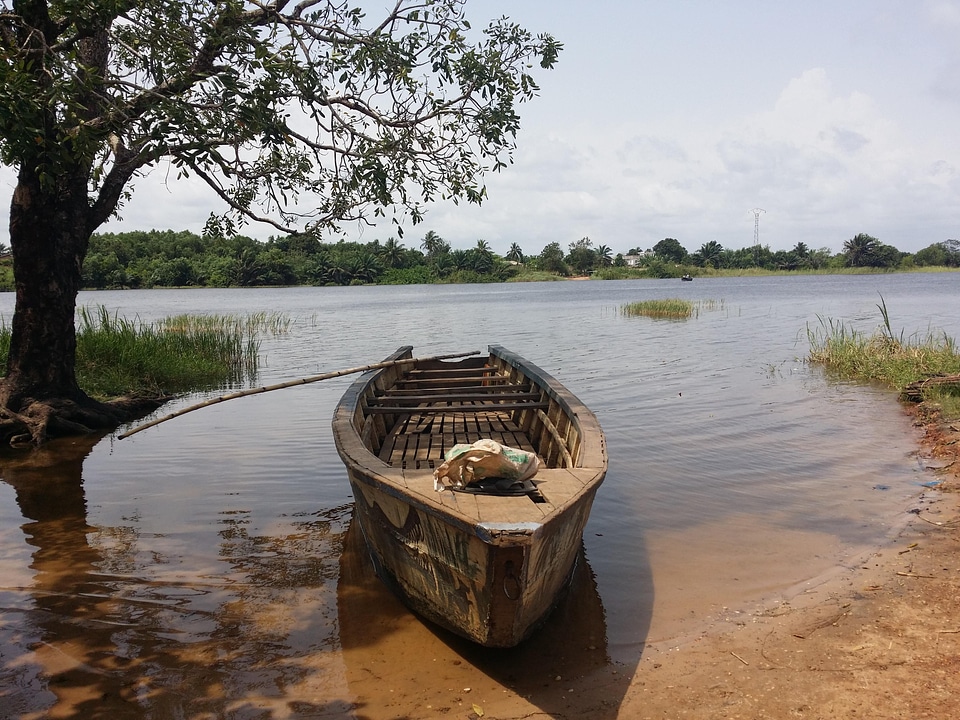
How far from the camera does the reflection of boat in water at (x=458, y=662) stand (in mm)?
3270

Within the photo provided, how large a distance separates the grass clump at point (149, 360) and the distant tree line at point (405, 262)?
2402cm

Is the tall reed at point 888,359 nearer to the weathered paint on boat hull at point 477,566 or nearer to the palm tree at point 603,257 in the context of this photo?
the weathered paint on boat hull at point 477,566

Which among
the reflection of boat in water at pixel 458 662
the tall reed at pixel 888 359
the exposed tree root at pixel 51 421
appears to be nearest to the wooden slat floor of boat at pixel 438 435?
the reflection of boat in water at pixel 458 662

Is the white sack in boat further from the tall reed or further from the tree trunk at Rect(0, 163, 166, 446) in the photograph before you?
the tall reed

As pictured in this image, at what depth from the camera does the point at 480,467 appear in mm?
3646

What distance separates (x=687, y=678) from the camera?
338 centimetres

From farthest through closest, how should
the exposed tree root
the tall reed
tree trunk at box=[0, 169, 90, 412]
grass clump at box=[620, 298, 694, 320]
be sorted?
1. grass clump at box=[620, 298, 694, 320]
2. the tall reed
3. the exposed tree root
4. tree trunk at box=[0, 169, 90, 412]

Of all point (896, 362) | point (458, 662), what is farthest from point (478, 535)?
point (896, 362)

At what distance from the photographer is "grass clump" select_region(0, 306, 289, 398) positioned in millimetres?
10844

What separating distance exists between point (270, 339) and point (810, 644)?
18.8m

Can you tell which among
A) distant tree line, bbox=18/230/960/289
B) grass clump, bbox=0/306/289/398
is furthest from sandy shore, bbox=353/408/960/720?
distant tree line, bbox=18/230/960/289

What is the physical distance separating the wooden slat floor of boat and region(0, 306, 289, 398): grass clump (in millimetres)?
5730

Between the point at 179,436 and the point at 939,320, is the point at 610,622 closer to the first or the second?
the point at 179,436

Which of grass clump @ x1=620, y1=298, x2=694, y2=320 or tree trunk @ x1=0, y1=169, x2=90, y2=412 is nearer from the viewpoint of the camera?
tree trunk @ x1=0, y1=169, x2=90, y2=412
